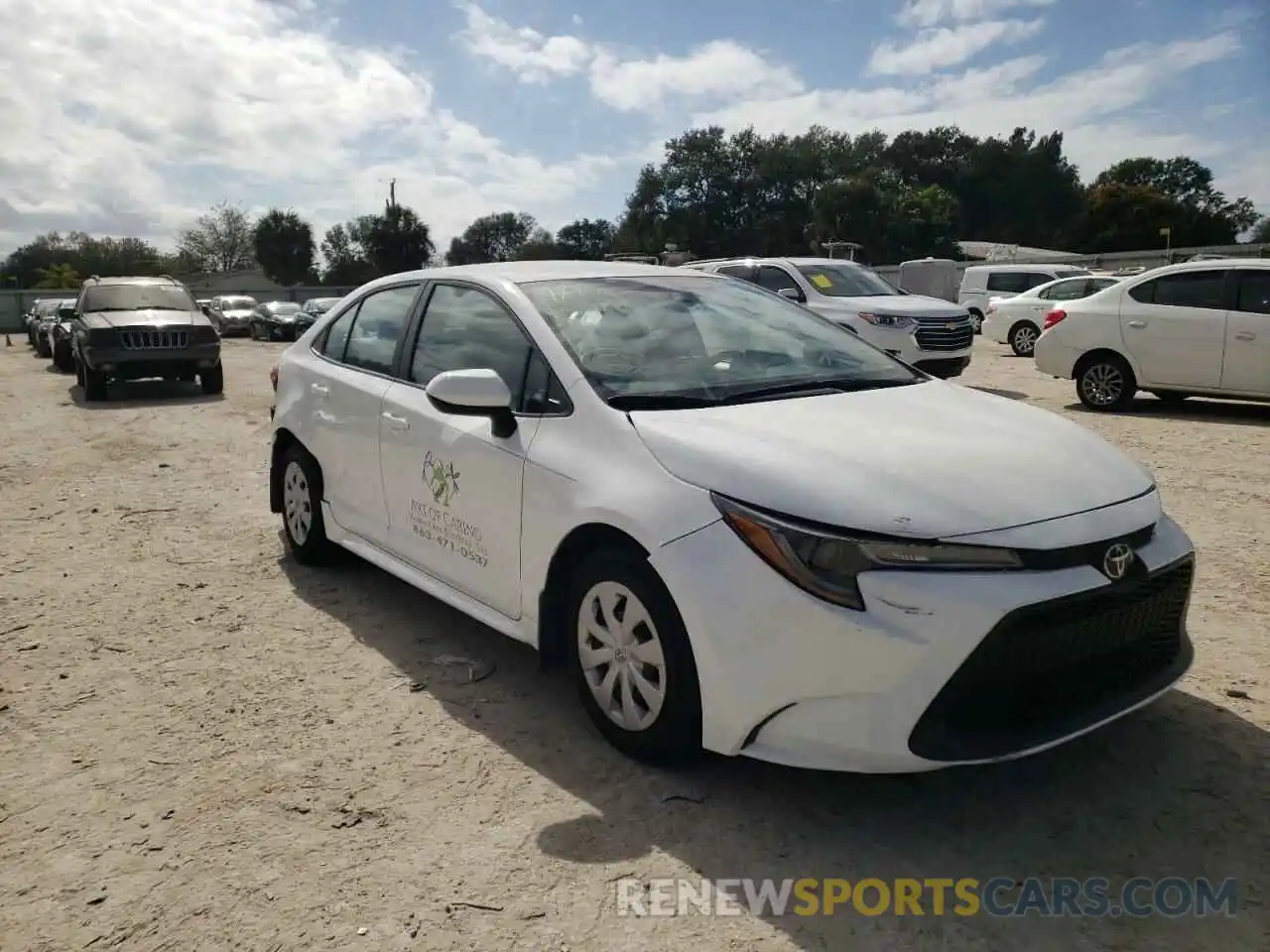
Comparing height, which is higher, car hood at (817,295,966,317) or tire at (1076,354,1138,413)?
car hood at (817,295,966,317)

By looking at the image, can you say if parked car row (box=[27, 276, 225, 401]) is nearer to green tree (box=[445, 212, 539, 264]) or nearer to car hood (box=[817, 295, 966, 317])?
car hood (box=[817, 295, 966, 317])

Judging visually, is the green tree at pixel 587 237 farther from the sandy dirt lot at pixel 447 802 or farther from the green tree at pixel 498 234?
the sandy dirt lot at pixel 447 802

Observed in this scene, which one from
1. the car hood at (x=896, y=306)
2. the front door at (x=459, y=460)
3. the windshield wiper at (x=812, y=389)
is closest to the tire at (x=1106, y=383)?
the car hood at (x=896, y=306)

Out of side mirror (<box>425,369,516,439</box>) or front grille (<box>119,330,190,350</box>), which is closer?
side mirror (<box>425,369,516,439</box>)

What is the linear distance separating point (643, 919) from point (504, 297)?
2.33 metres

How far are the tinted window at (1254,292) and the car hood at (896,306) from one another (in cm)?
311

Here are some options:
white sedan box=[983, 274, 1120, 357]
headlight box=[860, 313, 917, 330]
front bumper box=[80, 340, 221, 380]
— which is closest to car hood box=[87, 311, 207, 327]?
front bumper box=[80, 340, 221, 380]

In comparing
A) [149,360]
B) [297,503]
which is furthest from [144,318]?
[297,503]

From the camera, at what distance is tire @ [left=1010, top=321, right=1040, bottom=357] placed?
61.6ft

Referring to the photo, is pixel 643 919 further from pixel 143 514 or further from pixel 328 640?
pixel 143 514

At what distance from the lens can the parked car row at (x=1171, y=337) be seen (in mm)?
9773

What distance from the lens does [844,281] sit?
13.1 meters

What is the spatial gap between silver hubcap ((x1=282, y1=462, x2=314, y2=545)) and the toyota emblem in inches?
147

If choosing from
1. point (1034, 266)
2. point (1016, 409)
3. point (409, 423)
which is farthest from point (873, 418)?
point (1034, 266)
